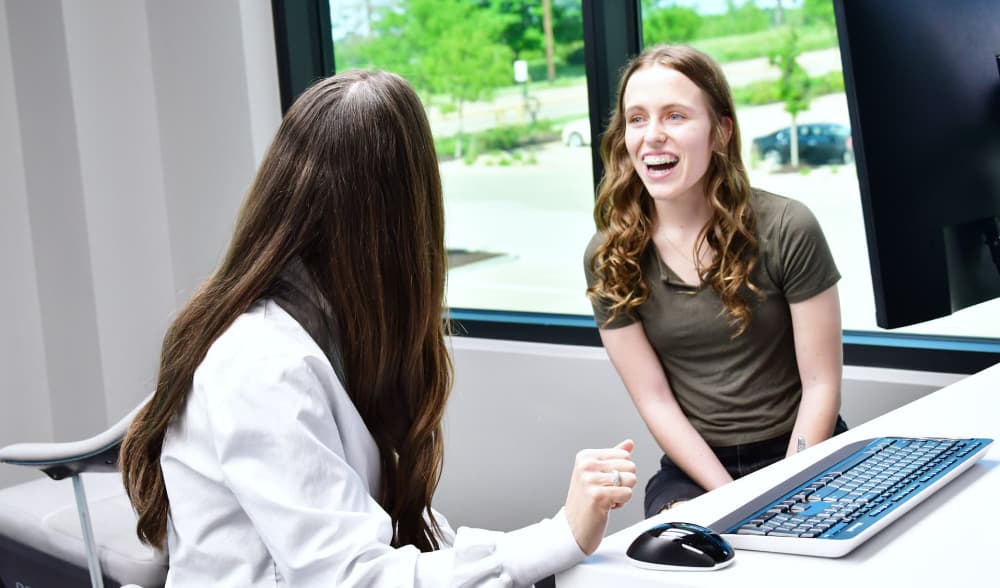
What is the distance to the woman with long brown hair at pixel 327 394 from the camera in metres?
1.08

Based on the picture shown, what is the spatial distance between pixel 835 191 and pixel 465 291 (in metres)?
1.24

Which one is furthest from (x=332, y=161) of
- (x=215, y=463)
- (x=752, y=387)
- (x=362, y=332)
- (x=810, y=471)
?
(x=752, y=387)

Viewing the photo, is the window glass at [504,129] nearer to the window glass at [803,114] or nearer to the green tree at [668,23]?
the green tree at [668,23]

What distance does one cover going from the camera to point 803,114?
253 centimetres

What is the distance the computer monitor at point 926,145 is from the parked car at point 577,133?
1629 mm

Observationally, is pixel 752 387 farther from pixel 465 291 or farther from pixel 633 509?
pixel 465 291

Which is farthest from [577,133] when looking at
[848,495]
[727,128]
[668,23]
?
[848,495]

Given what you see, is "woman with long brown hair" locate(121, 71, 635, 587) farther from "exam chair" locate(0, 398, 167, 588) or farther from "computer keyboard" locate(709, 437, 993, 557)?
"exam chair" locate(0, 398, 167, 588)

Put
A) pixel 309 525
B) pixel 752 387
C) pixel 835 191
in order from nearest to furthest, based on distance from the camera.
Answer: pixel 309 525
pixel 752 387
pixel 835 191

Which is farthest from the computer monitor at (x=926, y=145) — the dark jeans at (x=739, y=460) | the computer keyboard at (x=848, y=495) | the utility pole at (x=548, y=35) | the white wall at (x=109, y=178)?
the white wall at (x=109, y=178)

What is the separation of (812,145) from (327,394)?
5.61ft

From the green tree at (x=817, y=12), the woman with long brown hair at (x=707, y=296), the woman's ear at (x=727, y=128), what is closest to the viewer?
the woman with long brown hair at (x=707, y=296)

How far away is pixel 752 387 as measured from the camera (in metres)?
1.93

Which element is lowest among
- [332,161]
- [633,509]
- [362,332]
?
[633,509]
